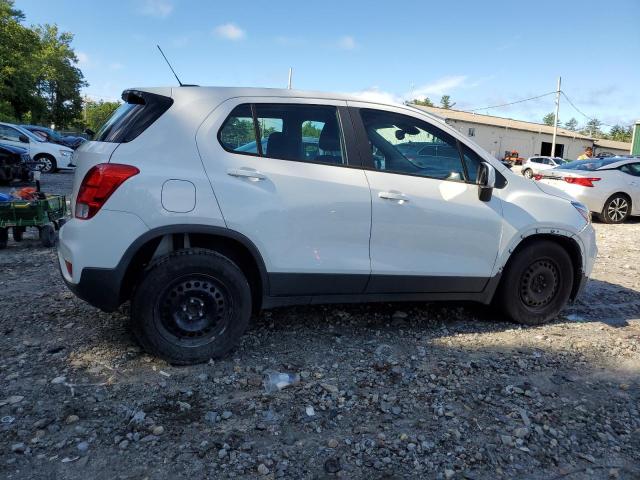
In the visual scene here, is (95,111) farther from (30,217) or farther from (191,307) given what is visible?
(191,307)

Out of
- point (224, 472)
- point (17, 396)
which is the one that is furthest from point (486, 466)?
point (17, 396)

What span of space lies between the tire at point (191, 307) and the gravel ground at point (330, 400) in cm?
16

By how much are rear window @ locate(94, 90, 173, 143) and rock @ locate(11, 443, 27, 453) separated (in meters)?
1.83

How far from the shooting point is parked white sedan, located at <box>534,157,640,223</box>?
10.9 metres

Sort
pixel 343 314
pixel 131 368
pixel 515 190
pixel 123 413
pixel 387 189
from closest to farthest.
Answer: pixel 123 413, pixel 131 368, pixel 387 189, pixel 515 190, pixel 343 314

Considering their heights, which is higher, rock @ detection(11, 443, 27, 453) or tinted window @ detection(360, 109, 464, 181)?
tinted window @ detection(360, 109, 464, 181)

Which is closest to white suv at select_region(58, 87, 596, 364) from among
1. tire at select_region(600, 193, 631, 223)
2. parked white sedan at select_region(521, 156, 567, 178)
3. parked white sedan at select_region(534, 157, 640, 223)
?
parked white sedan at select_region(534, 157, 640, 223)

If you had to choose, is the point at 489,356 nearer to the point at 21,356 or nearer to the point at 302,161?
the point at 302,161

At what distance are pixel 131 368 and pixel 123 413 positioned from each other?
552 mm

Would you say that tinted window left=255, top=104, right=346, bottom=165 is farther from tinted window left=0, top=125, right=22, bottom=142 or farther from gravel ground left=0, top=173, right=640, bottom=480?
tinted window left=0, top=125, right=22, bottom=142

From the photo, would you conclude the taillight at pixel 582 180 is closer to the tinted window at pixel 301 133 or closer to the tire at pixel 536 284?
the tire at pixel 536 284

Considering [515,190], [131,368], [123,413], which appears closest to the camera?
[123,413]

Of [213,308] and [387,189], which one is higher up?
[387,189]

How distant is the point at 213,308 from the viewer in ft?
11.3
